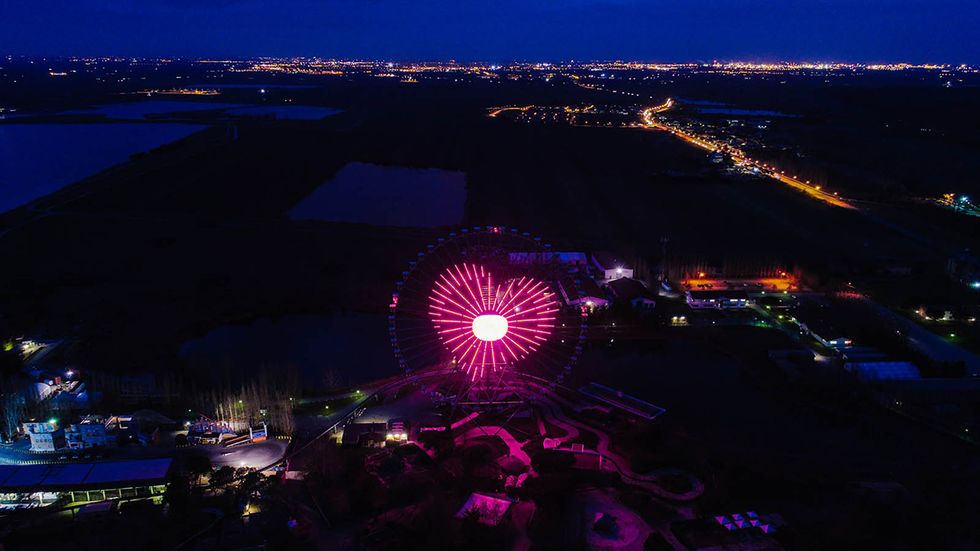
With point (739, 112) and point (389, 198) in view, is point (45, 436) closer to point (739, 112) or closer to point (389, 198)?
point (389, 198)

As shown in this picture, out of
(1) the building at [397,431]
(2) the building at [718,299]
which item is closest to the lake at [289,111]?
(2) the building at [718,299]

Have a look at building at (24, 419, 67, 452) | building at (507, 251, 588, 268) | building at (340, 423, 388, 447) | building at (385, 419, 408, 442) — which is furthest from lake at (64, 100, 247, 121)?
building at (385, 419, 408, 442)

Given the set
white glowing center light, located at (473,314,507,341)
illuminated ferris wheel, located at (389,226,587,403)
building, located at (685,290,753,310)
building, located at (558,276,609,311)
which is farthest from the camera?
building, located at (685,290,753,310)

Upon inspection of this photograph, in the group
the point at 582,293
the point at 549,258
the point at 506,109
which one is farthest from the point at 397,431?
the point at 506,109

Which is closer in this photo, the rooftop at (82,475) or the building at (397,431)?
the rooftop at (82,475)

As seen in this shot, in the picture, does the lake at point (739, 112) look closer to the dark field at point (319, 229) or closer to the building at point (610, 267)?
the dark field at point (319, 229)

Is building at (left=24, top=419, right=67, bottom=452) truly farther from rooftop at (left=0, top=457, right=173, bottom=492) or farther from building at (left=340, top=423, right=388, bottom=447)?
building at (left=340, top=423, right=388, bottom=447)

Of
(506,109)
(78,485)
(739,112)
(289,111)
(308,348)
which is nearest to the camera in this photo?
(78,485)
